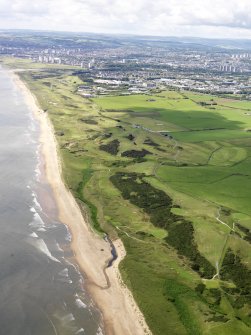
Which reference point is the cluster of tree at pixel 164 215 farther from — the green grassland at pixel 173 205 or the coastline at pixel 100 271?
the coastline at pixel 100 271

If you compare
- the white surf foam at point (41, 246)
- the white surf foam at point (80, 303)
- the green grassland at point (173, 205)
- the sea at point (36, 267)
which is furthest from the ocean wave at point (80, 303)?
the white surf foam at point (41, 246)

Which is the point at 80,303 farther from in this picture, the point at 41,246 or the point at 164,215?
the point at 164,215

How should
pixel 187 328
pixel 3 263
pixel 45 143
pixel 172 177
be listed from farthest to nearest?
1. pixel 45 143
2. pixel 172 177
3. pixel 3 263
4. pixel 187 328

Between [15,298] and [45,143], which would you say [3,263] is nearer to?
[15,298]

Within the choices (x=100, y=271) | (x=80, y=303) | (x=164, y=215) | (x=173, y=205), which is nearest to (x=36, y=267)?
(x=100, y=271)

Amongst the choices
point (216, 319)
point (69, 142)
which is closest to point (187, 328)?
point (216, 319)

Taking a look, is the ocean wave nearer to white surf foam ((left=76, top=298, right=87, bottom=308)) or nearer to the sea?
white surf foam ((left=76, top=298, right=87, bottom=308))
